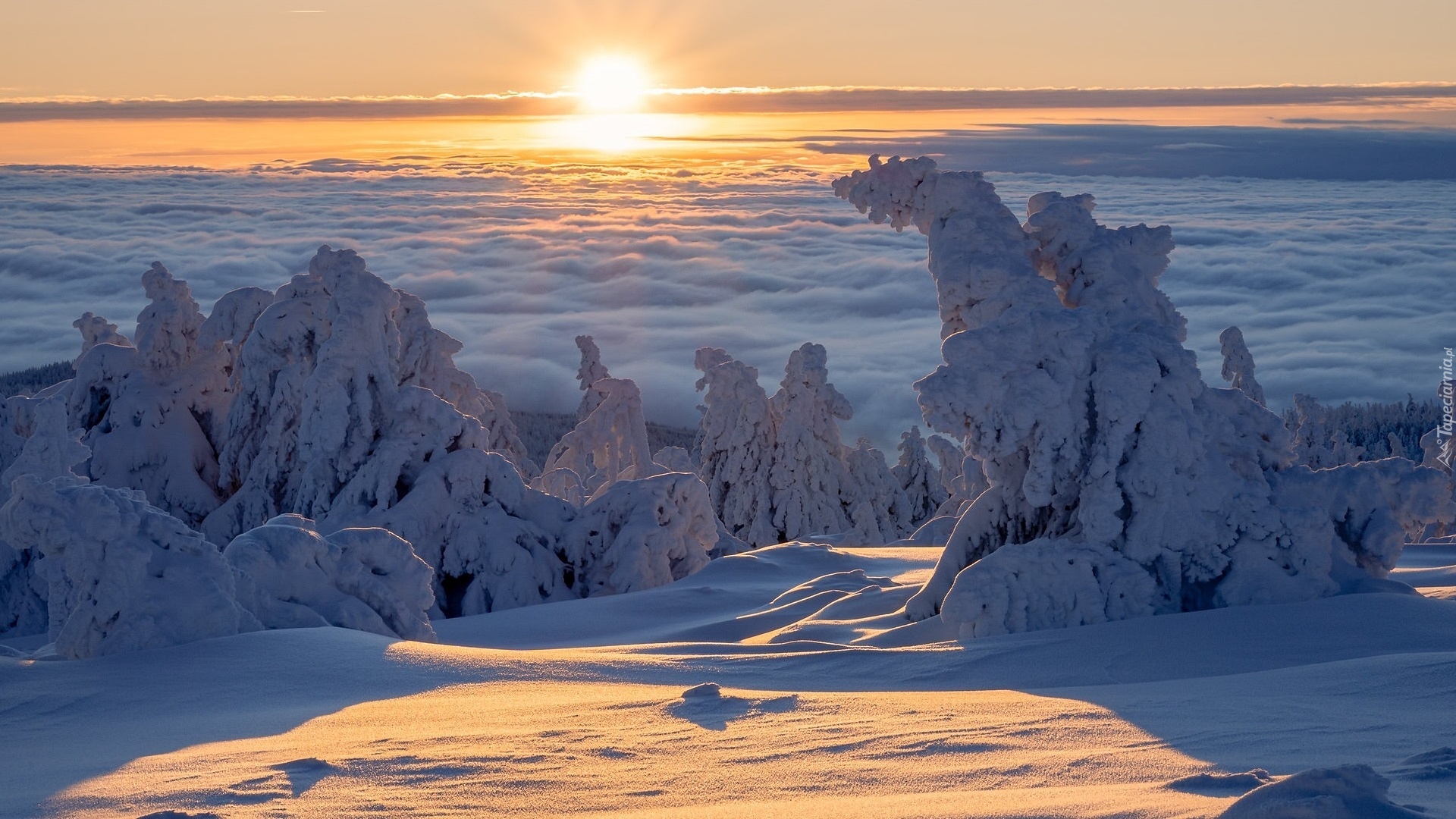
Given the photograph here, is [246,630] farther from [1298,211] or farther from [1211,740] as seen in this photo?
[1298,211]

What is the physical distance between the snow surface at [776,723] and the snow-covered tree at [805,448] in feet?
60.9

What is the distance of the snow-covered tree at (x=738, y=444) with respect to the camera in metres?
26.8

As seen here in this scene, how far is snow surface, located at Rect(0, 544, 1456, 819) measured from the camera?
3941mm

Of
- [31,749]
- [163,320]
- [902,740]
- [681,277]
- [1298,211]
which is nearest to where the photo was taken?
[902,740]

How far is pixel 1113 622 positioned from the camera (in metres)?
7.31

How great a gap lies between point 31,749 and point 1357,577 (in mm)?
7099

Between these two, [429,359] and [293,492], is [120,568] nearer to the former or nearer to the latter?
[293,492]

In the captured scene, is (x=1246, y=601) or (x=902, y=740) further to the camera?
(x=1246, y=601)

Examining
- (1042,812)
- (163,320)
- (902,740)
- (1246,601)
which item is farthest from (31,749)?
(163,320)

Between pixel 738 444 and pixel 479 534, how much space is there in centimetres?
1389

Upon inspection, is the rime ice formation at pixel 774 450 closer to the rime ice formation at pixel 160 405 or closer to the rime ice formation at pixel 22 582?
the rime ice formation at pixel 160 405

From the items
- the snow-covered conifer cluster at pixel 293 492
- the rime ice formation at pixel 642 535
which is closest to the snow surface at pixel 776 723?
the snow-covered conifer cluster at pixel 293 492

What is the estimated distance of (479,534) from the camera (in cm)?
1338

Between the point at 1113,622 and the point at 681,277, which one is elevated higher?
the point at 681,277
